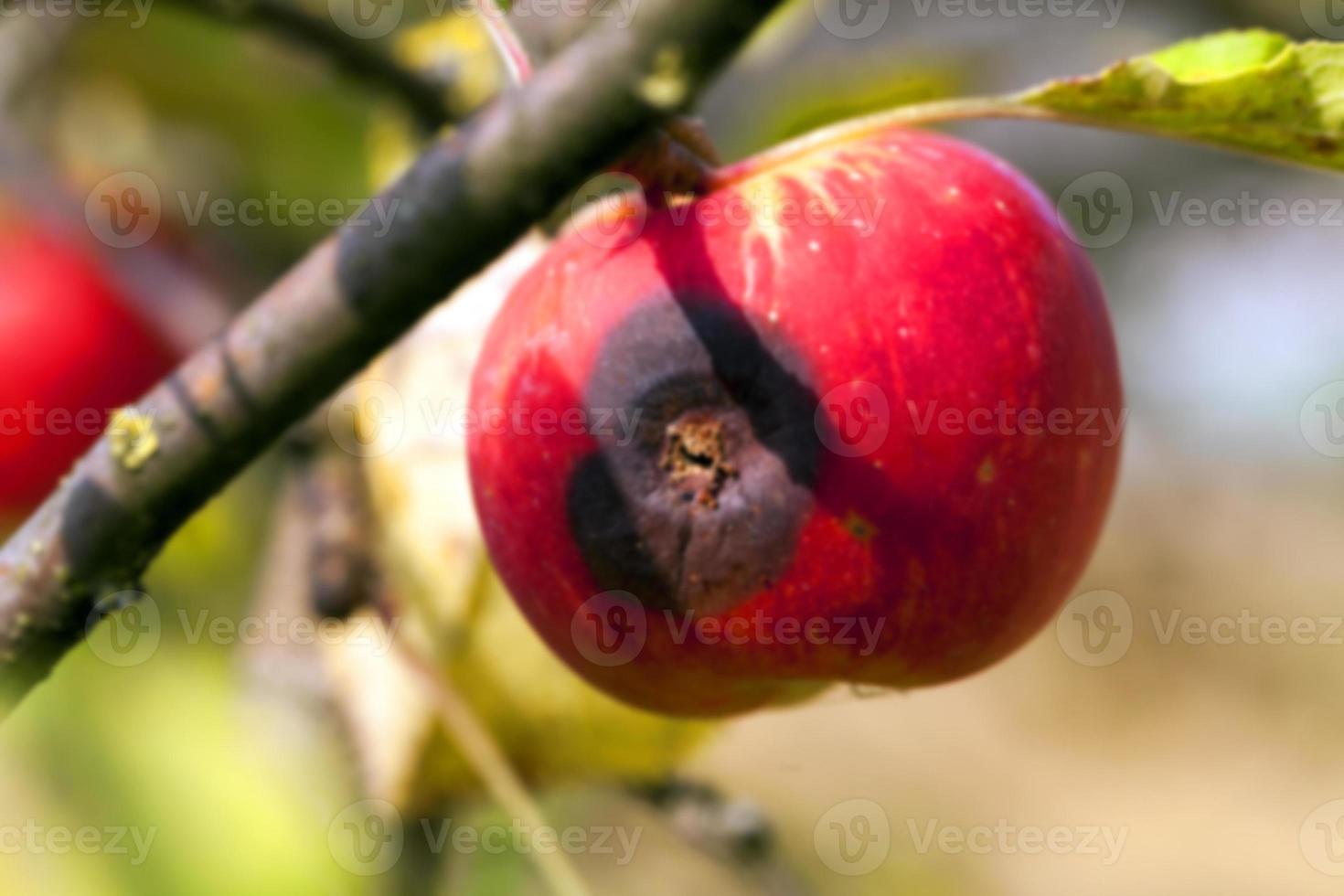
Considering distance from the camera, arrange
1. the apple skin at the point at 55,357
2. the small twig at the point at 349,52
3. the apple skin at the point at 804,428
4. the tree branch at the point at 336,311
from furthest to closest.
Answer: the apple skin at the point at 55,357
the small twig at the point at 349,52
the apple skin at the point at 804,428
the tree branch at the point at 336,311

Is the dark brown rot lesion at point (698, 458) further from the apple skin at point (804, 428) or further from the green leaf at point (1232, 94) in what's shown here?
the green leaf at point (1232, 94)

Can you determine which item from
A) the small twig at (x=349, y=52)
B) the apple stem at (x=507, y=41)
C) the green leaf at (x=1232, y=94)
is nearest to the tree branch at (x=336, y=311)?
the apple stem at (x=507, y=41)

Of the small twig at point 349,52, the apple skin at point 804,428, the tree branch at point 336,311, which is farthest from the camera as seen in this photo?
the small twig at point 349,52

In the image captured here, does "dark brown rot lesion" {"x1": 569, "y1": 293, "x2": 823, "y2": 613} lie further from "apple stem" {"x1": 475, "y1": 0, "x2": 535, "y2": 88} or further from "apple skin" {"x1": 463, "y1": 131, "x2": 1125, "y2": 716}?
"apple stem" {"x1": 475, "y1": 0, "x2": 535, "y2": 88}

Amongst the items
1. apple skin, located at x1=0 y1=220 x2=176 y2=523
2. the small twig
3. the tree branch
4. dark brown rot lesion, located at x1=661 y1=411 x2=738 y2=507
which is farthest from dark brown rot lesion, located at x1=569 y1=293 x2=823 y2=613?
apple skin, located at x1=0 y1=220 x2=176 y2=523

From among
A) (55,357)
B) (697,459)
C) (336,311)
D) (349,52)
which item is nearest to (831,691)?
(697,459)

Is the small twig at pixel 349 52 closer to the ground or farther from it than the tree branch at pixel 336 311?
farther from it

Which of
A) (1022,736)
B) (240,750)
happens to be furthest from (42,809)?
(1022,736)

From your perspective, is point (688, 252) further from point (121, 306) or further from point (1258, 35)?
point (121, 306)
